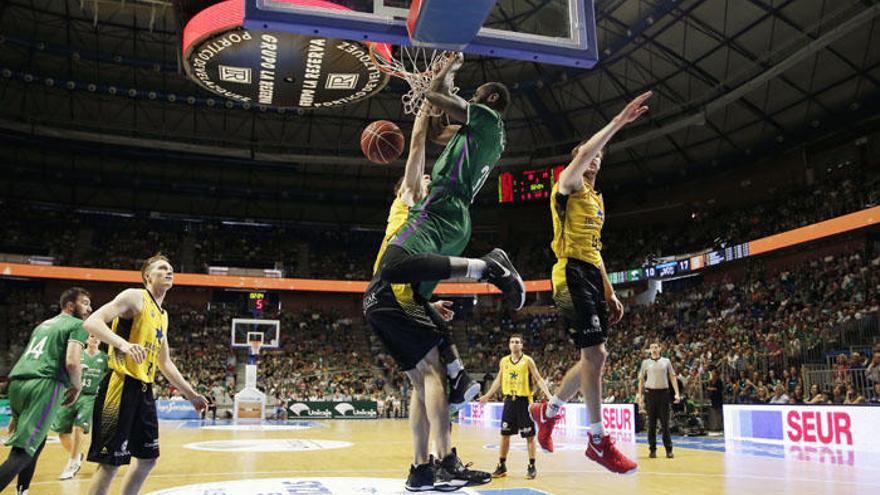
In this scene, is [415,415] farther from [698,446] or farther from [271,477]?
[698,446]

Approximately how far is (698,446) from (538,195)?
55.6 ft

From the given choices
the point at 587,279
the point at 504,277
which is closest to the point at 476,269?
the point at 504,277

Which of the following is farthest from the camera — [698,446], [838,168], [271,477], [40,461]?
[838,168]

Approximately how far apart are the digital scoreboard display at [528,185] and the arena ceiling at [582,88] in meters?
1.42

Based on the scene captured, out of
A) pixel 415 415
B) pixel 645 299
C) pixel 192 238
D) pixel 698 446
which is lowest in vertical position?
pixel 698 446

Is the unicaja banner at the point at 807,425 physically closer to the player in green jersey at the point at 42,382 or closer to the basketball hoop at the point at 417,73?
the basketball hoop at the point at 417,73

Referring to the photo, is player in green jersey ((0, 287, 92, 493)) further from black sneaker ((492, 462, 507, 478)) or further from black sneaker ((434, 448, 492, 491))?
black sneaker ((492, 462, 507, 478))

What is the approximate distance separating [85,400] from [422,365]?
7428mm

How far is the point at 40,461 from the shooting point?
1090cm

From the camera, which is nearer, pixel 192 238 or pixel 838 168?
pixel 838 168

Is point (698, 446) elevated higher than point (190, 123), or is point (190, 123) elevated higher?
point (190, 123)

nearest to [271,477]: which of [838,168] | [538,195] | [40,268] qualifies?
[538,195]

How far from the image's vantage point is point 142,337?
5.28m

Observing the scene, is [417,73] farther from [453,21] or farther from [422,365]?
[422,365]
